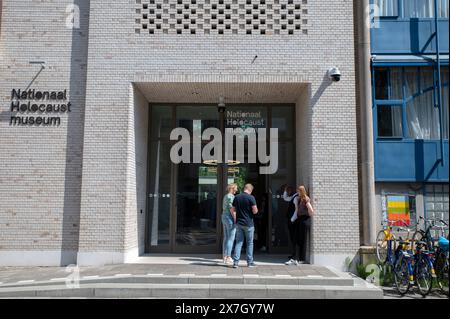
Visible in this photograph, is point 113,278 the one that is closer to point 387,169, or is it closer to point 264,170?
point 264,170

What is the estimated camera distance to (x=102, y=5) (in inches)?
413

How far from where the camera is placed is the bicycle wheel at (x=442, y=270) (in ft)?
25.8

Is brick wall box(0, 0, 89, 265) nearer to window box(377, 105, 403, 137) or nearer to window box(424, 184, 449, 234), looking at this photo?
window box(377, 105, 403, 137)

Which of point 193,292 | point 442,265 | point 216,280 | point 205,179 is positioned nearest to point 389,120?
point 442,265

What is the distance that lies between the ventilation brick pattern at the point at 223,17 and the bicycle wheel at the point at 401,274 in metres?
5.77

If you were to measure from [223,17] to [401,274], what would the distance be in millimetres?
7168

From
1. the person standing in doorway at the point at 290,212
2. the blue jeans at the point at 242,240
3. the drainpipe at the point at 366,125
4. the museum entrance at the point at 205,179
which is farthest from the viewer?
the museum entrance at the point at 205,179

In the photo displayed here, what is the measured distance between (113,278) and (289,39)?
22.5 feet

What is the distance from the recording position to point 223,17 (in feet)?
34.6

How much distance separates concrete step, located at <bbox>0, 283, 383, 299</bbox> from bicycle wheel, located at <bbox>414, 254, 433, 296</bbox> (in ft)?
2.71

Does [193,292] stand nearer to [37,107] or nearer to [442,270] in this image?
[442,270]

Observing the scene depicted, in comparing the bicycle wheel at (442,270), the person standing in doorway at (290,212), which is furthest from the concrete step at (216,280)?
the person standing in doorway at (290,212)

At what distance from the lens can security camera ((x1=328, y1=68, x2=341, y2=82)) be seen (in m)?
9.98

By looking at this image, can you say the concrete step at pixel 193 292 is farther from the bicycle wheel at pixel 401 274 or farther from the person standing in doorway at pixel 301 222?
the person standing in doorway at pixel 301 222
